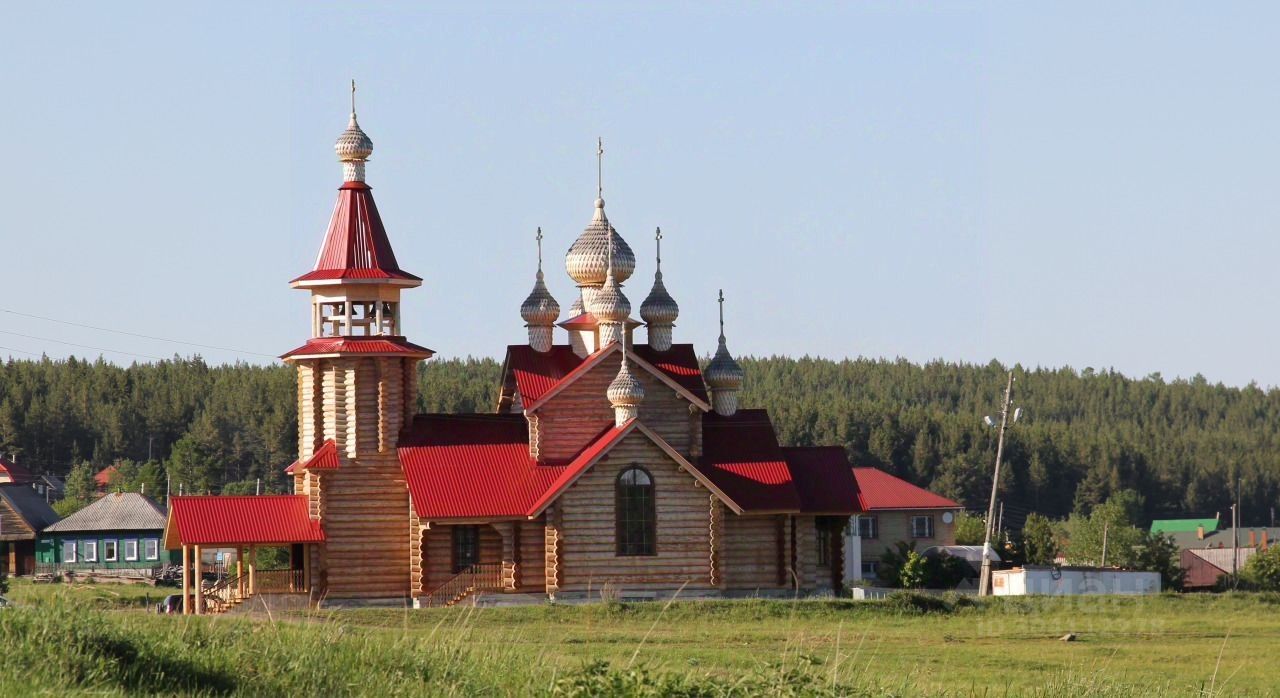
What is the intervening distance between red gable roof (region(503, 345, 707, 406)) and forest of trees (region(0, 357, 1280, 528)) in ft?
121

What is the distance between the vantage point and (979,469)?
105 meters

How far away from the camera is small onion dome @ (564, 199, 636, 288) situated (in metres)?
41.0

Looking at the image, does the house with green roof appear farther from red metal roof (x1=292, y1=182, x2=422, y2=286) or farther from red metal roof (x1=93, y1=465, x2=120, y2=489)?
red metal roof (x1=292, y1=182, x2=422, y2=286)

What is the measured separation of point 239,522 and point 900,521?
2954 centimetres

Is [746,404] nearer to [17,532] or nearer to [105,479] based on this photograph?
[105,479]

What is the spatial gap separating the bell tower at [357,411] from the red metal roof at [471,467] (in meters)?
0.53

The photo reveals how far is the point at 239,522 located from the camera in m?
38.0

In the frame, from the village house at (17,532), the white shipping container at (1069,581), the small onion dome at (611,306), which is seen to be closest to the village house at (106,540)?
the village house at (17,532)

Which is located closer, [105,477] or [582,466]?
[582,466]

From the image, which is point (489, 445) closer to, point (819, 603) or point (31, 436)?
point (819, 603)

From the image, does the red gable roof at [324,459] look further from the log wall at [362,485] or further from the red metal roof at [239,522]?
the red metal roof at [239,522]

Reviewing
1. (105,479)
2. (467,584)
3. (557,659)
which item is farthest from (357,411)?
(105,479)

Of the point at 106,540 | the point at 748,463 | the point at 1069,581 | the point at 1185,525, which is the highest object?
the point at 748,463

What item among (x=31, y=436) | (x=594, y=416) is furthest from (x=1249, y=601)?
(x=31, y=436)
